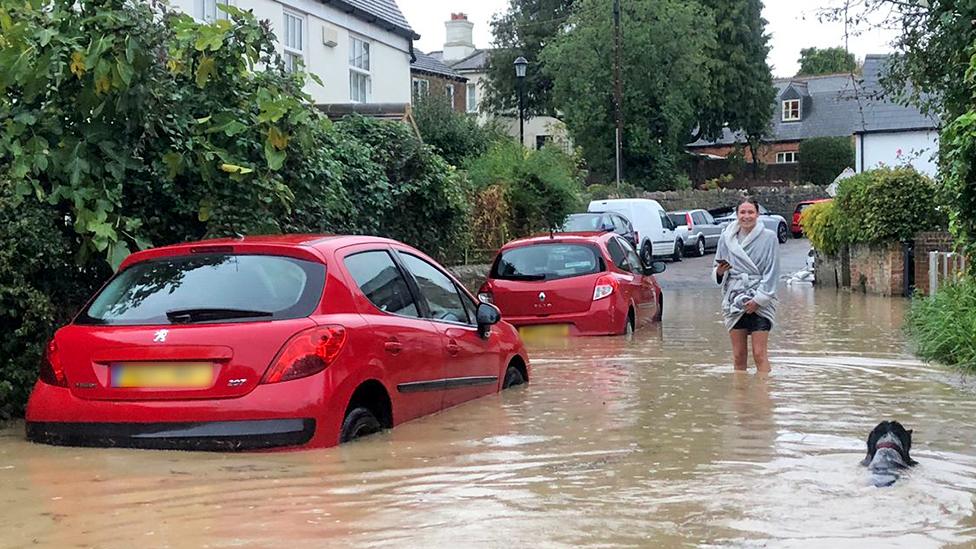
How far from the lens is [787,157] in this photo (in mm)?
72250

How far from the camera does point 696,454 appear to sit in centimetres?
680

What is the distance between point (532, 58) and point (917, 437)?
57457 mm

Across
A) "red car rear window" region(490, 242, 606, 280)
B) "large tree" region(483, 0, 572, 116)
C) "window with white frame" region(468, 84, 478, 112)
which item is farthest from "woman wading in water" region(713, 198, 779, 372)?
"window with white frame" region(468, 84, 478, 112)

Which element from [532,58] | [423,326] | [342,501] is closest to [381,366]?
[423,326]

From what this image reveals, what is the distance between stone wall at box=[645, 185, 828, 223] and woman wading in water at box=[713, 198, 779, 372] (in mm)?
37331

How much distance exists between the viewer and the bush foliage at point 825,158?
65688 millimetres

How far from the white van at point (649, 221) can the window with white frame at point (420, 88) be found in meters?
5.94

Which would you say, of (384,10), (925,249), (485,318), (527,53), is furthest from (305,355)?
(527,53)

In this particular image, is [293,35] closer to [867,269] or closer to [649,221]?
[867,269]

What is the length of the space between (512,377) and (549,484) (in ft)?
11.3

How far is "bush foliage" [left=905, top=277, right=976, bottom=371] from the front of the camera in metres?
11.0

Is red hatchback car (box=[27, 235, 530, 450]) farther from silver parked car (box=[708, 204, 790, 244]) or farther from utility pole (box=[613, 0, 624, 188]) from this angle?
utility pole (box=[613, 0, 624, 188])

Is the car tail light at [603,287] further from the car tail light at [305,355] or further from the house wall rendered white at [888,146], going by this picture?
the house wall rendered white at [888,146]

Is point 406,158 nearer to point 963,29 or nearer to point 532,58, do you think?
point 963,29
